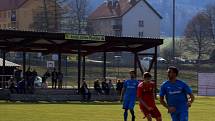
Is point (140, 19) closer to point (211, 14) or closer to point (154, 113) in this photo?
point (211, 14)

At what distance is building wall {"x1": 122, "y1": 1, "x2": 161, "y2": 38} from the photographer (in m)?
122

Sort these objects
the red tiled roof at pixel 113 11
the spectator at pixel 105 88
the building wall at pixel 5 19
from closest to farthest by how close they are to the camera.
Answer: the spectator at pixel 105 88 → the red tiled roof at pixel 113 11 → the building wall at pixel 5 19

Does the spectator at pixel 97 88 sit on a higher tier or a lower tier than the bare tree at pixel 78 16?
lower

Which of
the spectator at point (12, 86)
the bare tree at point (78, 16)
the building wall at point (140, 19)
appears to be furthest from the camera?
the building wall at point (140, 19)

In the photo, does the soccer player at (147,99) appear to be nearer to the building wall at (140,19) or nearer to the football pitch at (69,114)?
the football pitch at (69,114)

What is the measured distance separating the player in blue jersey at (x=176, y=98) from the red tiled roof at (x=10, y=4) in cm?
10860

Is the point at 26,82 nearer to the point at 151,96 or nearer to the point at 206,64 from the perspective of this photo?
the point at 151,96

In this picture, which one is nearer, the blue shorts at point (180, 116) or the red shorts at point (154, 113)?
the blue shorts at point (180, 116)

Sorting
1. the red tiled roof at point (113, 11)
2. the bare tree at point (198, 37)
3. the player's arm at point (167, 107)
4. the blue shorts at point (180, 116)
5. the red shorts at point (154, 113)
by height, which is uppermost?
the red tiled roof at point (113, 11)

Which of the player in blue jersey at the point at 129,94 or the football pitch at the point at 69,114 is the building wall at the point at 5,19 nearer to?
the football pitch at the point at 69,114

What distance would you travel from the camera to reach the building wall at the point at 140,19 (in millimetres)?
122062

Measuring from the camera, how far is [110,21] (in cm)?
12781

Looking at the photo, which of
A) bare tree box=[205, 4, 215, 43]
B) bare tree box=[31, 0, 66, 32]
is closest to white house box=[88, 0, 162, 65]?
bare tree box=[205, 4, 215, 43]

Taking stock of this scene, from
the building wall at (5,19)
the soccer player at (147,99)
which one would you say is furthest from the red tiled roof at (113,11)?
the soccer player at (147,99)
